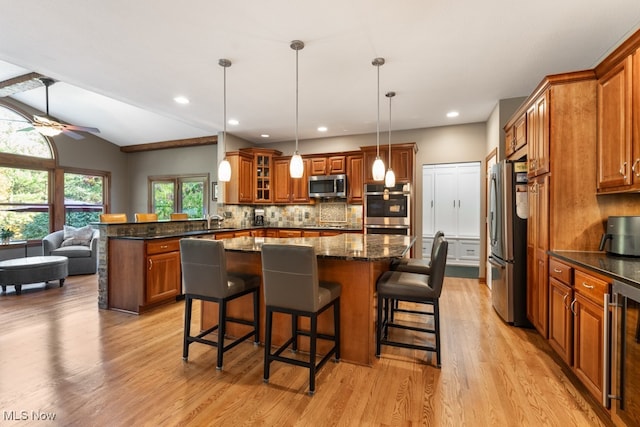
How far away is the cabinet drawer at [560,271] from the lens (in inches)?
86.7

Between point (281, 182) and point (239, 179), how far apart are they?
2.87 ft

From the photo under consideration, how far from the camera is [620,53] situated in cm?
212

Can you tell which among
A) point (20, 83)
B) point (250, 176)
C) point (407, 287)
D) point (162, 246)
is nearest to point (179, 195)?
point (250, 176)

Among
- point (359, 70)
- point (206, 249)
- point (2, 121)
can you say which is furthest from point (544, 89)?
point (2, 121)

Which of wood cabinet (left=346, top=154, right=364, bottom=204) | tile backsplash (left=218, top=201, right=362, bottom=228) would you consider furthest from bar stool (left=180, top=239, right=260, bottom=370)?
tile backsplash (left=218, top=201, right=362, bottom=228)

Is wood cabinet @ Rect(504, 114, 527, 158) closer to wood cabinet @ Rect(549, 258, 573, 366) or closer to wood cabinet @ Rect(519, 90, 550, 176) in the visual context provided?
wood cabinet @ Rect(519, 90, 550, 176)

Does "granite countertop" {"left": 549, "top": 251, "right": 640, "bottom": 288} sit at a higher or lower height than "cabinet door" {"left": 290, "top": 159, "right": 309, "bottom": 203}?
lower

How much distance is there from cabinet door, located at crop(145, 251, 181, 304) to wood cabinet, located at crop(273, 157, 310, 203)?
273cm

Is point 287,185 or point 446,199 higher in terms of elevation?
point 287,185

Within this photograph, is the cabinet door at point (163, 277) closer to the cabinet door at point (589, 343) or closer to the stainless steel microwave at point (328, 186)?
the stainless steel microwave at point (328, 186)

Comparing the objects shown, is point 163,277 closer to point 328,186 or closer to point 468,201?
point 328,186

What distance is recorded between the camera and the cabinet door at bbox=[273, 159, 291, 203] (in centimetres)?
638

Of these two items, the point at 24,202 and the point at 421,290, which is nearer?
the point at 421,290

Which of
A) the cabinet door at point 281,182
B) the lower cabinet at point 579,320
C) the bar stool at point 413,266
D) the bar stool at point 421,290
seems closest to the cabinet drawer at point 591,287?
the lower cabinet at point 579,320
